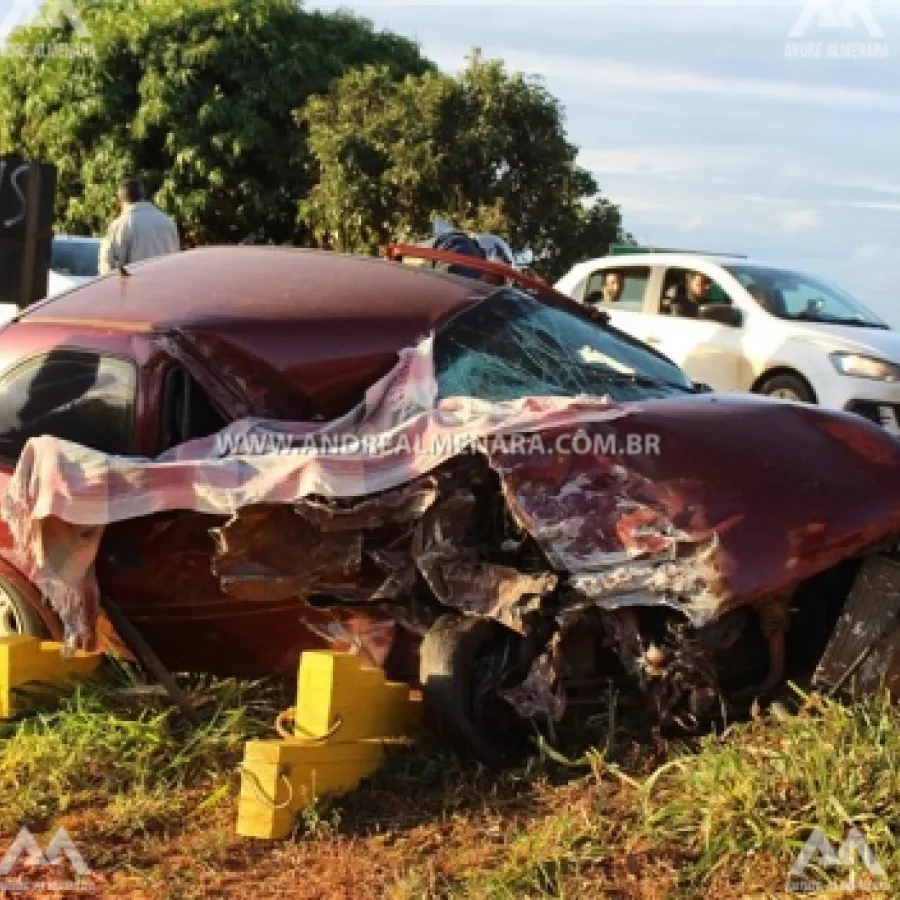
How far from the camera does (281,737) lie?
5031 millimetres

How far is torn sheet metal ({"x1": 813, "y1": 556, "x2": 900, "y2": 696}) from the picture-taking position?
4.45 m

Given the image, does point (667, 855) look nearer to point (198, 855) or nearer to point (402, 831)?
point (402, 831)

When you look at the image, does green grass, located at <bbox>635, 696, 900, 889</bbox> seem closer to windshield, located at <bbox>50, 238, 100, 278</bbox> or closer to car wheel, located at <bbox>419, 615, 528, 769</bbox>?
car wheel, located at <bbox>419, 615, 528, 769</bbox>

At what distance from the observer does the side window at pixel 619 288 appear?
1195cm

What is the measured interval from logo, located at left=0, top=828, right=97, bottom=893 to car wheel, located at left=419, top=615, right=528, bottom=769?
1.10 metres

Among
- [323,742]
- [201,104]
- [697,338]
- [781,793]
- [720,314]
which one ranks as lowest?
[323,742]

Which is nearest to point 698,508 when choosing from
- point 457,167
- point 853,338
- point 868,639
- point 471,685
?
point 868,639

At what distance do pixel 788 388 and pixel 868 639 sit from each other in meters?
6.45

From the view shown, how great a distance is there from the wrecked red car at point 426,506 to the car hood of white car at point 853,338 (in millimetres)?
5276

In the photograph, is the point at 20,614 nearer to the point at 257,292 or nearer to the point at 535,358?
the point at 257,292

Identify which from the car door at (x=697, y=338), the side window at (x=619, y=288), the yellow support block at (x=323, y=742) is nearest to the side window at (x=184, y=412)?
the yellow support block at (x=323, y=742)

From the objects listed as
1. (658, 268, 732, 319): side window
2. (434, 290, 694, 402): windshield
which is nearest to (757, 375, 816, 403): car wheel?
(658, 268, 732, 319): side window

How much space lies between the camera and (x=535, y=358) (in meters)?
5.47

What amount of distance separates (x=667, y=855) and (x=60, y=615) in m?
2.15
